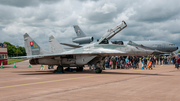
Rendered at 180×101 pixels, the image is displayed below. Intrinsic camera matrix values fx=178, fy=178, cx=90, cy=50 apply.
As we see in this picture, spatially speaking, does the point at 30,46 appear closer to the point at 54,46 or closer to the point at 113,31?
the point at 54,46

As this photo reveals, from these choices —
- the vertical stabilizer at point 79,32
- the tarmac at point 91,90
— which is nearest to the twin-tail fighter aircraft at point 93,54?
the tarmac at point 91,90

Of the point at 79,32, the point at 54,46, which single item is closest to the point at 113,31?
the point at 54,46

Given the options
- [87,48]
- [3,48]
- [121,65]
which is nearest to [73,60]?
[87,48]

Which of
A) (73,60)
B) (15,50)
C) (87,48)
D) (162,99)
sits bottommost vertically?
(162,99)

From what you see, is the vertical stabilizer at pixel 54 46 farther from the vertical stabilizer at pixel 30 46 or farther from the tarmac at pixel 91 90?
the tarmac at pixel 91 90

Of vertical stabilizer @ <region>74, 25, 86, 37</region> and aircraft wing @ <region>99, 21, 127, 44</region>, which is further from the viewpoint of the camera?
vertical stabilizer @ <region>74, 25, 86, 37</region>

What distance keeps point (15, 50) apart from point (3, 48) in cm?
11544

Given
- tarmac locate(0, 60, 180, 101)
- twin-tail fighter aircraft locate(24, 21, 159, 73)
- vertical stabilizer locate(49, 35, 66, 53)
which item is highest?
vertical stabilizer locate(49, 35, 66, 53)

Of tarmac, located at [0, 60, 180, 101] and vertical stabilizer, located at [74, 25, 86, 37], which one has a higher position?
vertical stabilizer, located at [74, 25, 86, 37]

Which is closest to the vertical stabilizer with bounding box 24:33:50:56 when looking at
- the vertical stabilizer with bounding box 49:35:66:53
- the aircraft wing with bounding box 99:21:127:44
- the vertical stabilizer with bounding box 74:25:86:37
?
the vertical stabilizer with bounding box 49:35:66:53

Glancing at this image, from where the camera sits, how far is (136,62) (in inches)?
867

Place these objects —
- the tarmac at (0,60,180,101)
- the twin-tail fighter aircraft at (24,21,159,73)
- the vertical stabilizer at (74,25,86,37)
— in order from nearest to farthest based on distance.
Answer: the tarmac at (0,60,180,101) → the twin-tail fighter aircraft at (24,21,159,73) → the vertical stabilizer at (74,25,86,37)

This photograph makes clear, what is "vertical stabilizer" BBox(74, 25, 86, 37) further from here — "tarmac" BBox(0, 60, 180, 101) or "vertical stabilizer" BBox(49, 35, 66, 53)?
"tarmac" BBox(0, 60, 180, 101)

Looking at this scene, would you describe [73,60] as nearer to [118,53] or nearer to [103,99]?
[118,53]
